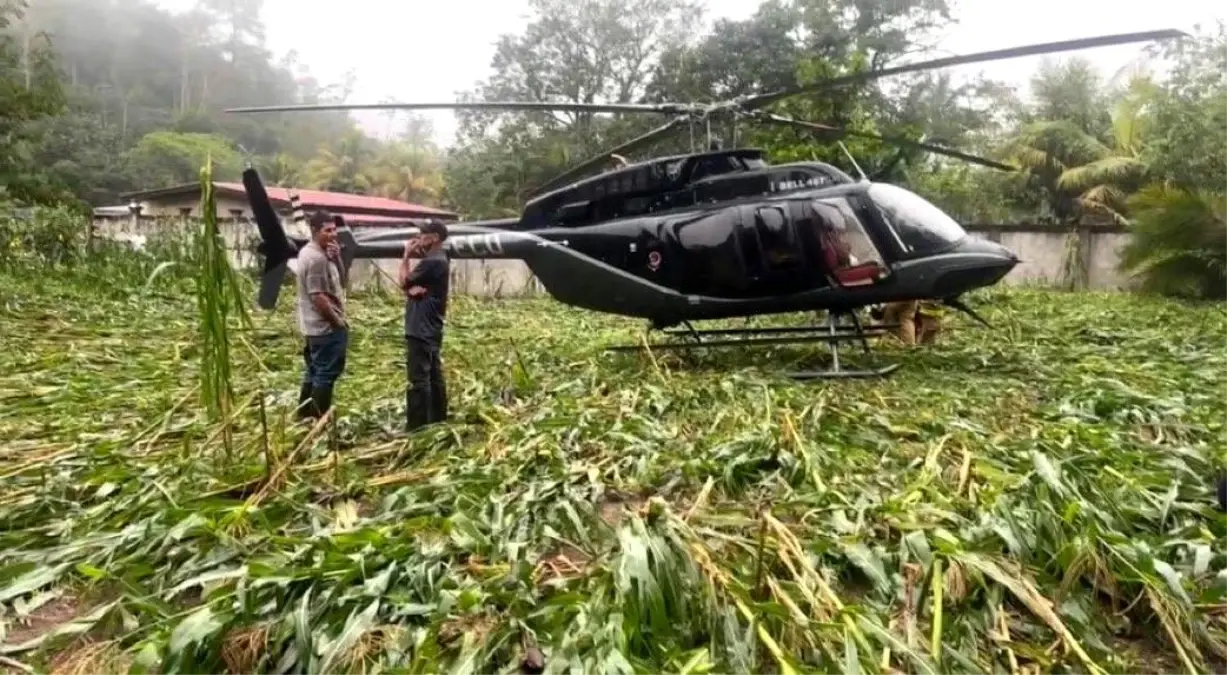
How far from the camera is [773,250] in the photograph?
678 cm

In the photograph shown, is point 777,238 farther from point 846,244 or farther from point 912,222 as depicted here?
point 912,222

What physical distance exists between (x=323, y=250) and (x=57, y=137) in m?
36.6

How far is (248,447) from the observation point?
4387mm

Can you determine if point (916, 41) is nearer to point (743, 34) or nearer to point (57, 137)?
point (743, 34)

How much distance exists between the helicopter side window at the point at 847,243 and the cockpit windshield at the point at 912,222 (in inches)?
9.6

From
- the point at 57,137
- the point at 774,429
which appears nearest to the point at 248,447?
the point at 774,429

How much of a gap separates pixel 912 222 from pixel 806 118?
13379mm

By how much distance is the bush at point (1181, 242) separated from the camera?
12180 millimetres

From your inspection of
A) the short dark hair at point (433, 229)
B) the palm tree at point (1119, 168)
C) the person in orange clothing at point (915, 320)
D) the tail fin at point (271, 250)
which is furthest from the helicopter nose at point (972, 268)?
the palm tree at point (1119, 168)

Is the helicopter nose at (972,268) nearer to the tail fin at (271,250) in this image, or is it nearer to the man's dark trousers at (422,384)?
the man's dark trousers at (422,384)

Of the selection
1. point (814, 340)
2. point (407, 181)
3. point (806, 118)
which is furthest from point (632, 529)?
point (407, 181)

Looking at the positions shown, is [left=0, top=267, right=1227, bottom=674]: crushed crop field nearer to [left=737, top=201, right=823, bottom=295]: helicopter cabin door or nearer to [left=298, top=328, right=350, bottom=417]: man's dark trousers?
[left=298, top=328, right=350, bottom=417]: man's dark trousers

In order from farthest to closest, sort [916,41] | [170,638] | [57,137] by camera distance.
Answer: [57,137], [916,41], [170,638]

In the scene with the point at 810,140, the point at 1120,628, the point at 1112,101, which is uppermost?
the point at 1112,101
